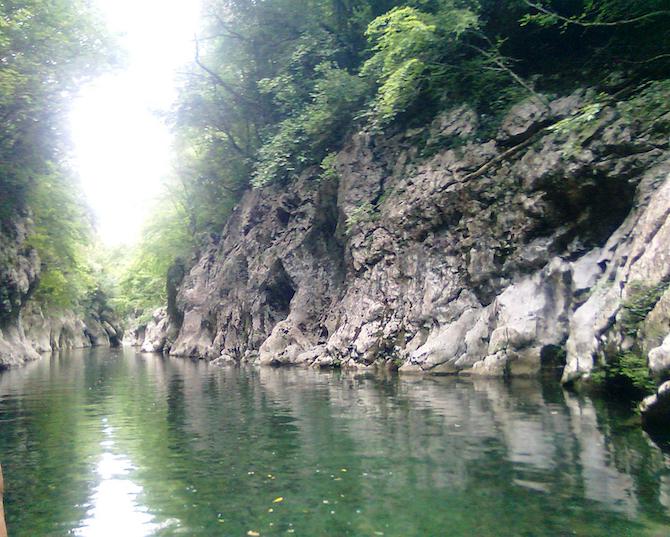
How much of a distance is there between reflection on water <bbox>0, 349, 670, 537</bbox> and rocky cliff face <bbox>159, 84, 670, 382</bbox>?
229 cm

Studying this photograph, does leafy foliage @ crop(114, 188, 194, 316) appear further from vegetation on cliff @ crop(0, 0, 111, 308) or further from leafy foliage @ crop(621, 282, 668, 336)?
leafy foliage @ crop(621, 282, 668, 336)

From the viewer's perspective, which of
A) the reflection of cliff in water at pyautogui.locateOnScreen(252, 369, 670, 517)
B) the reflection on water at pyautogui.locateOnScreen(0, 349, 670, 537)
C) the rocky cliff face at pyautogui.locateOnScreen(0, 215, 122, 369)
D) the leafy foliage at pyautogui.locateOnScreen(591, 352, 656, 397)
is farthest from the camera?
the rocky cliff face at pyautogui.locateOnScreen(0, 215, 122, 369)

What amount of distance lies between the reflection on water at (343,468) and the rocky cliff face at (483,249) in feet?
7.50

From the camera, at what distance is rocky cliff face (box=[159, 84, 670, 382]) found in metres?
12.5

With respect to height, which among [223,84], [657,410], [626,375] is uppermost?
[223,84]

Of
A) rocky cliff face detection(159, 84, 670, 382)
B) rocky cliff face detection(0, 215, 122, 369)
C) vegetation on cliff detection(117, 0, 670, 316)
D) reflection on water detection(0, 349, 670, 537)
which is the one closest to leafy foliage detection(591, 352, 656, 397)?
rocky cliff face detection(159, 84, 670, 382)

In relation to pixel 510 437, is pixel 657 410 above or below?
above

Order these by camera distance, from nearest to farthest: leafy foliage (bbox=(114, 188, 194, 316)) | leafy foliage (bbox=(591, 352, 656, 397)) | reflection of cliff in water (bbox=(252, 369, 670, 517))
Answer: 1. reflection of cliff in water (bbox=(252, 369, 670, 517))
2. leafy foliage (bbox=(591, 352, 656, 397))
3. leafy foliage (bbox=(114, 188, 194, 316))

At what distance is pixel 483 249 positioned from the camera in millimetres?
18922

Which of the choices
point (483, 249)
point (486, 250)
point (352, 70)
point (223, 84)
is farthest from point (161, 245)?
point (486, 250)

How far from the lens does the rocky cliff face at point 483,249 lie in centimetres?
1248

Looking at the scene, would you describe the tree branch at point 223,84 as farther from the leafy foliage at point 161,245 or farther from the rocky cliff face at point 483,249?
the leafy foliage at point 161,245

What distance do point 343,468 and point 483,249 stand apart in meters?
13.2

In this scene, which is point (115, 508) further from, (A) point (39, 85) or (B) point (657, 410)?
(A) point (39, 85)
